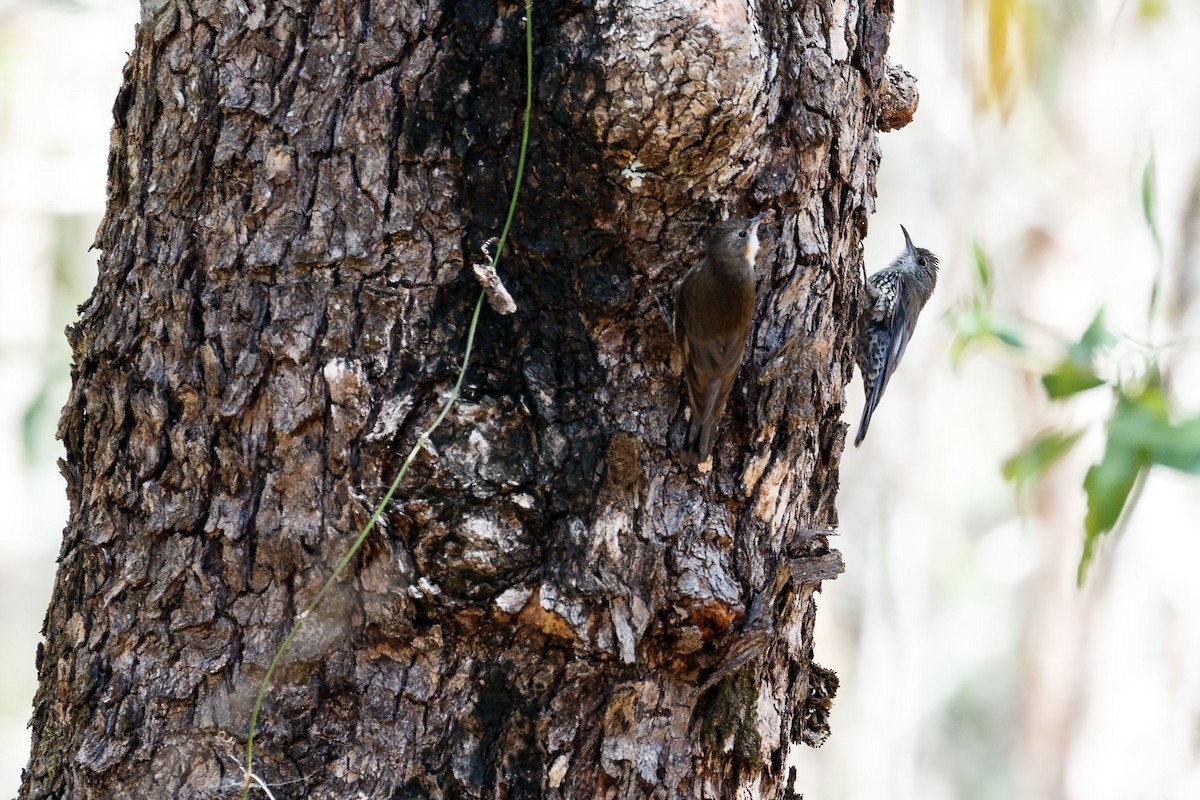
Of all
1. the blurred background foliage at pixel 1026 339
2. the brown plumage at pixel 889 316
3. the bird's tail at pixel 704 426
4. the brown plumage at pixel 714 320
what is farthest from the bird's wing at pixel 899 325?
the bird's tail at pixel 704 426

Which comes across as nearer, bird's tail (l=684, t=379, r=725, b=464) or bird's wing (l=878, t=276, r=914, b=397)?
bird's tail (l=684, t=379, r=725, b=464)

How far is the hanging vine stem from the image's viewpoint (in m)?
1.64

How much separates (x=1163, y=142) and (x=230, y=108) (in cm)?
624

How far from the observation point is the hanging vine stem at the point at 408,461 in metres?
1.64

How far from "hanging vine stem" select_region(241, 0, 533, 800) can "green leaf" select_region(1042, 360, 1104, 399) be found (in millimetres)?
1291

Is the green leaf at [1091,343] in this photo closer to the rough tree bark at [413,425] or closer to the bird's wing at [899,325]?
the rough tree bark at [413,425]

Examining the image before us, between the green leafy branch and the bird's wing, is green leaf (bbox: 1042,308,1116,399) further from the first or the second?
the bird's wing

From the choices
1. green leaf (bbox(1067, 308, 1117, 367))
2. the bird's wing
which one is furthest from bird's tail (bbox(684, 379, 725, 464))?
the bird's wing

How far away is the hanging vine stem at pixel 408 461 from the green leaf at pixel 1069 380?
1.29 m

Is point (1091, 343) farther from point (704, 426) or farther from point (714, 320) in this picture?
point (704, 426)

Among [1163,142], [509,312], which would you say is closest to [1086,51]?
[1163,142]

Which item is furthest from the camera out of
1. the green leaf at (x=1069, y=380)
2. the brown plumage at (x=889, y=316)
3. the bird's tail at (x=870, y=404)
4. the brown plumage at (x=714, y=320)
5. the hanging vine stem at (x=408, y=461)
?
the brown plumage at (x=889, y=316)

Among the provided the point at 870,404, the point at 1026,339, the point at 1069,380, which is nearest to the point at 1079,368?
the point at 1069,380

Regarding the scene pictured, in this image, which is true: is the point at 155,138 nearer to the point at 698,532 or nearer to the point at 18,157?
the point at 698,532
